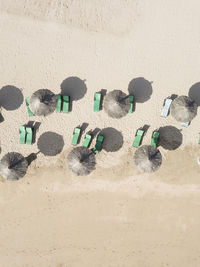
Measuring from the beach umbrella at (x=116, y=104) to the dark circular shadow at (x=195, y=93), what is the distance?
3.64 m

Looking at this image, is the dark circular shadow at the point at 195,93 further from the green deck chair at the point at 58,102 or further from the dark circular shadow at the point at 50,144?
the dark circular shadow at the point at 50,144

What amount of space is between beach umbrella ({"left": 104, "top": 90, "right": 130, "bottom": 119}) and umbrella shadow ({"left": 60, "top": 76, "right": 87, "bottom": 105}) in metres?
1.53

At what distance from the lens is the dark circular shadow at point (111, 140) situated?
1353 centimetres

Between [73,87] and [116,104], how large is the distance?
2595 millimetres

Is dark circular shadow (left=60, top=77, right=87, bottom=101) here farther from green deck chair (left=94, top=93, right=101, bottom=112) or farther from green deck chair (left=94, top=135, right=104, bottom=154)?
green deck chair (left=94, top=135, right=104, bottom=154)

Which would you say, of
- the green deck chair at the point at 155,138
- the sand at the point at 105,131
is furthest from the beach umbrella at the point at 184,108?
the green deck chair at the point at 155,138

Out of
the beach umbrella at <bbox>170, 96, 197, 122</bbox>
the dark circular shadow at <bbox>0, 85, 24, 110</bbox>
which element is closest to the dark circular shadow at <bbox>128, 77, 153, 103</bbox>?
the beach umbrella at <bbox>170, 96, 197, 122</bbox>

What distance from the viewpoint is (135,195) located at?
1354cm

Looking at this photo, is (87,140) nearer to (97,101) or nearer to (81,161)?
(81,161)

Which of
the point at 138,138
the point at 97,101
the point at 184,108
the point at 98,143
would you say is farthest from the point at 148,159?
the point at 97,101

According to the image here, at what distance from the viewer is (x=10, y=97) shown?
13.2 meters

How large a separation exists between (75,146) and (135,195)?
412 cm

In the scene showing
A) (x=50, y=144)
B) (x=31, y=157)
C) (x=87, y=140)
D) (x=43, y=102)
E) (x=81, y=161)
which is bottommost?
(x=31, y=157)

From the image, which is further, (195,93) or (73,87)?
(195,93)
